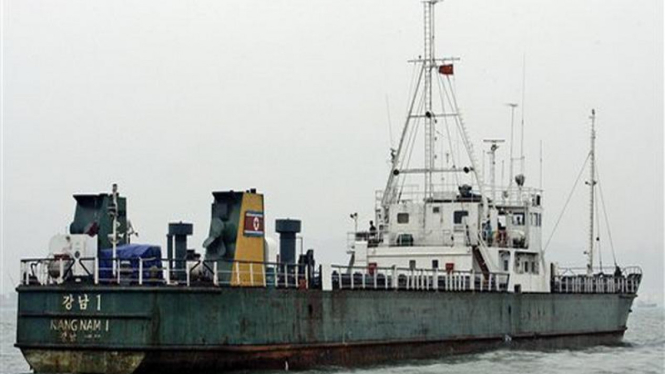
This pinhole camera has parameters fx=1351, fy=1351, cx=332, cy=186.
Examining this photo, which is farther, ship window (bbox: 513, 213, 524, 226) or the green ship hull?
ship window (bbox: 513, 213, 524, 226)

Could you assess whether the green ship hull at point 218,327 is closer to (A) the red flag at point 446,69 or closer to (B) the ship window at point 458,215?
(B) the ship window at point 458,215

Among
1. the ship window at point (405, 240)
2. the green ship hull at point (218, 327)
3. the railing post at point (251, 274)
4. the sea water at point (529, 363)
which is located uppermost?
the ship window at point (405, 240)

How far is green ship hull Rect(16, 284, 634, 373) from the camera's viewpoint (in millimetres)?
32656

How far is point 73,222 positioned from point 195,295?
5.02 metres

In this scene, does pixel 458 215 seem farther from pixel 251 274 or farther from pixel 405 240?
pixel 251 274

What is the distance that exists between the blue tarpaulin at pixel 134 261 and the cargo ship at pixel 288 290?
0.04 meters

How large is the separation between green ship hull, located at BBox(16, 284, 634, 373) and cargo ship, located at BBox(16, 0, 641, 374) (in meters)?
0.04

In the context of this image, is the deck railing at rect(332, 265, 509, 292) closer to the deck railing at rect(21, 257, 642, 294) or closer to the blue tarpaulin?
the deck railing at rect(21, 257, 642, 294)

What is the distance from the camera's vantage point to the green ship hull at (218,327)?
32.7 metres

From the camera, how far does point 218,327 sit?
3369cm

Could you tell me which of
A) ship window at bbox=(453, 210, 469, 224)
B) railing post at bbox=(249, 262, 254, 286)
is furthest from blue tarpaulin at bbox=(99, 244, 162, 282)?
ship window at bbox=(453, 210, 469, 224)

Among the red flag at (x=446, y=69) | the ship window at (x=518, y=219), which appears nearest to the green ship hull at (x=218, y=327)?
the ship window at (x=518, y=219)

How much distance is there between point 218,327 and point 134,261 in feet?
8.95

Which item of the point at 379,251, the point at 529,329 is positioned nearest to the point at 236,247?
the point at 379,251
